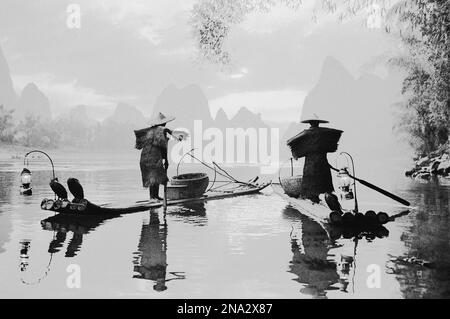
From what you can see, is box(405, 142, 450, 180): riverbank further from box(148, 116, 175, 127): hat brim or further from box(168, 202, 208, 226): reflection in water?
box(148, 116, 175, 127): hat brim

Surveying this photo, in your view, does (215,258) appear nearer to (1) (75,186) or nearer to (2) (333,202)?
(2) (333,202)

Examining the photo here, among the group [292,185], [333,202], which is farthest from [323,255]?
[292,185]

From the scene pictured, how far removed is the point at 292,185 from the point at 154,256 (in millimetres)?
8323

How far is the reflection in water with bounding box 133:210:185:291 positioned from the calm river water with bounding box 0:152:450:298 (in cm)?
1

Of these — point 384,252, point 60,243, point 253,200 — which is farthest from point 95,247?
point 253,200

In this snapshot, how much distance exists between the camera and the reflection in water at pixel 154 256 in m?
6.64

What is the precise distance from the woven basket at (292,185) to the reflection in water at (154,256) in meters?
5.18

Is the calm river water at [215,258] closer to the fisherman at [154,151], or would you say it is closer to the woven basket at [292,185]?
the fisherman at [154,151]

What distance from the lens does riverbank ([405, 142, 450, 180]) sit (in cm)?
3074

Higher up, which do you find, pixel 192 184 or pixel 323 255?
pixel 192 184

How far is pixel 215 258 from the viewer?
7.94 metres

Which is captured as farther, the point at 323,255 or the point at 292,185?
the point at 292,185
